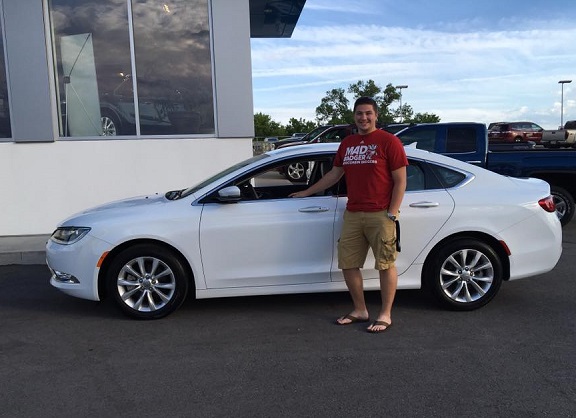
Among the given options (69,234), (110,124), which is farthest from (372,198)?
(110,124)

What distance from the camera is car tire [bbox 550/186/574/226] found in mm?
8469

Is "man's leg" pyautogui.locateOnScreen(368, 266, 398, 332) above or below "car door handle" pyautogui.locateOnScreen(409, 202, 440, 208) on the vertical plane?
below

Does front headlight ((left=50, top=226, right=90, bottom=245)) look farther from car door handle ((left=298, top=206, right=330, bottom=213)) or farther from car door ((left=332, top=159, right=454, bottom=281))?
car door ((left=332, top=159, right=454, bottom=281))

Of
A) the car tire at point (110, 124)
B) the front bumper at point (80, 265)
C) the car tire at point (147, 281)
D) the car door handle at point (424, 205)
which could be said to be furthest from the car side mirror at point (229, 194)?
the car tire at point (110, 124)

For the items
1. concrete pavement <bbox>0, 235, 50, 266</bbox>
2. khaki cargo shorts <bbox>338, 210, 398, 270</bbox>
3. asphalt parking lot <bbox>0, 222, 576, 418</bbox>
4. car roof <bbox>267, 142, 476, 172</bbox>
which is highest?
car roof <bbox>267, 142, 476, 172</bbox>

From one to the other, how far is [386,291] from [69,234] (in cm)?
289

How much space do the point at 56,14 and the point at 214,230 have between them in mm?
6204

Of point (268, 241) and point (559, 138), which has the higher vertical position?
point (559, 138)

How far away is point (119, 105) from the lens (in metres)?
8.85

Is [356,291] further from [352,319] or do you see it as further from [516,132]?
[516,132]

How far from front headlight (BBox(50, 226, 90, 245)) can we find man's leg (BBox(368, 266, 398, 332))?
8.64ft

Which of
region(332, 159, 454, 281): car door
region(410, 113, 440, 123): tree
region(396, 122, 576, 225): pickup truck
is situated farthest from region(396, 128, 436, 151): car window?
region(410, 113, 440, 123): tree

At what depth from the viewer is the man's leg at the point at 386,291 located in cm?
432

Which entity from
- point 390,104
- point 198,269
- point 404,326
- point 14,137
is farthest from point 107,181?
point 390,104
